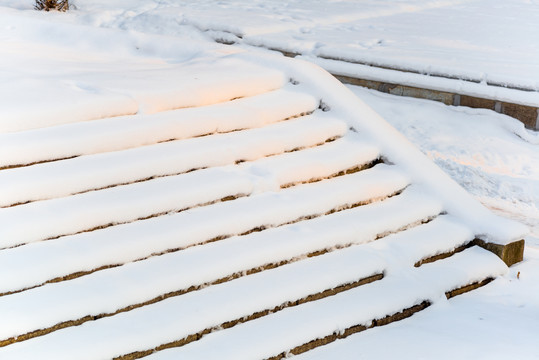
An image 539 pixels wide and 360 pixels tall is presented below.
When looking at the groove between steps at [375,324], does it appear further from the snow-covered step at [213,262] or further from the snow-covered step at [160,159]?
the snow-covered step at [160,159]

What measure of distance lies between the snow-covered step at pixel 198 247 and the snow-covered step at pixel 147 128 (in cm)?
53

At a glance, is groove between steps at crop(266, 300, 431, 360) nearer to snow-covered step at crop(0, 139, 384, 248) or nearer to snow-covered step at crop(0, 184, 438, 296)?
snow-covered step at crop(0, 184, 438, 296)

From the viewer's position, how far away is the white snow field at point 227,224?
11.4 feet

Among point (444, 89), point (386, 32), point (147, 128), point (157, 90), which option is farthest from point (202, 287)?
point (386, 32)

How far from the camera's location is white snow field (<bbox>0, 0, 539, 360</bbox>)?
3.49 meters

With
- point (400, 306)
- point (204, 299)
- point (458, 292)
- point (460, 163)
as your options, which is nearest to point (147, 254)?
point (204, 299)

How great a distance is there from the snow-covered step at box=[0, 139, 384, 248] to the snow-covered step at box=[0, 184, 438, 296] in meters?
0.07

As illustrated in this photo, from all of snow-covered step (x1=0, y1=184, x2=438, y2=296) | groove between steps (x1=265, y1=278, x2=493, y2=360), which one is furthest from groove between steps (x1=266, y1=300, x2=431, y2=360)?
snow-covered step (x1=0, y1=184, x2=438, y2=296)

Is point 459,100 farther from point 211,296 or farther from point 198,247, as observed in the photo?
point 211,296

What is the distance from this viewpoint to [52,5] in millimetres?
9938

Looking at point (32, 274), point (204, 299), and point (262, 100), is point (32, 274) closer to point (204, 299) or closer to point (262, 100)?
point (204, 299)

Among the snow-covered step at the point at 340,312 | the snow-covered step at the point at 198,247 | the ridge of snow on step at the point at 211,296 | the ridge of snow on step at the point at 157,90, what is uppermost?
the ridge of snow on step at the point at 157,90

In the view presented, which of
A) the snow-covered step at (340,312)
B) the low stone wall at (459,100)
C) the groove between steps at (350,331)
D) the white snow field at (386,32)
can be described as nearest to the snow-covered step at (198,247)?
the snow-covered step at (340,312)

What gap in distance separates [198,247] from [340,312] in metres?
0.75
